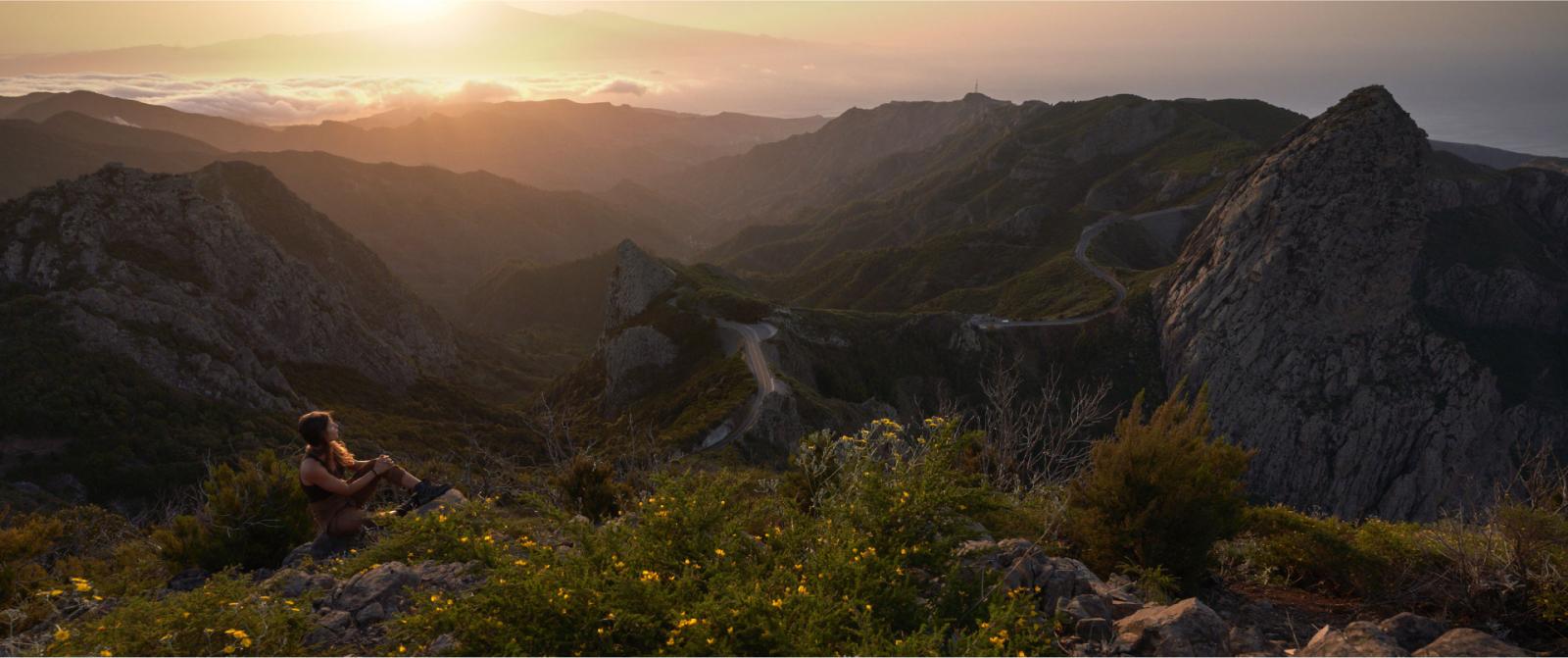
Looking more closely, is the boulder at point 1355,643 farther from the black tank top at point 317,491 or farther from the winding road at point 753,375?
the winding road at point 753,375

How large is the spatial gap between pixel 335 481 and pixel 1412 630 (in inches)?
464

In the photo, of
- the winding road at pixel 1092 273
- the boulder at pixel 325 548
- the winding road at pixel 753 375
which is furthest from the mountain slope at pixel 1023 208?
the boulder at pixel 325 548

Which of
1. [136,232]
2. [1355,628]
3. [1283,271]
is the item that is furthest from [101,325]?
[1283,271]

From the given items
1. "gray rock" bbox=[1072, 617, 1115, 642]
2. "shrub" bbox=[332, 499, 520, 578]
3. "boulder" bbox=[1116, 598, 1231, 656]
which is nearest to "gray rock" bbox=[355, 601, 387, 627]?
"shrub" bbox=[332, 499, 520, 578]

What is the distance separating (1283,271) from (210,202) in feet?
329

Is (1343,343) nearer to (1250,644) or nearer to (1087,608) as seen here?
(1250,644)

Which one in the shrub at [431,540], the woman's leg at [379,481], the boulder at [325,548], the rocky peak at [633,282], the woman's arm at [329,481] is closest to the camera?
the shrub at [431,540]

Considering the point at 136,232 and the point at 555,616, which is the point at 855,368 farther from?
the point at 136,232

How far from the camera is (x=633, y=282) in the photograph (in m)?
69.1

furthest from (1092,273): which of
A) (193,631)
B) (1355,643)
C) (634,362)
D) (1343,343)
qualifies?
(193,631)

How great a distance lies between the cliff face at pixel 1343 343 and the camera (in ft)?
187

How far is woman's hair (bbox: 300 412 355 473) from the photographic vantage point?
8352mm

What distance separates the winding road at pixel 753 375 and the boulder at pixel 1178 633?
32802 mm

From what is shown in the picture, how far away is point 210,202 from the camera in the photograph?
6222 cm
